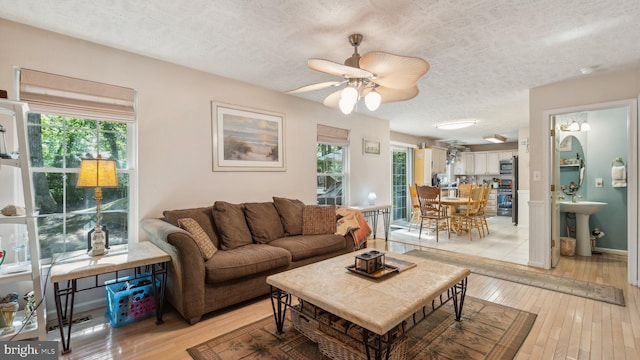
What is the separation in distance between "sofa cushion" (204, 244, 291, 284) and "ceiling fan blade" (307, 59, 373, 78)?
1.72 m

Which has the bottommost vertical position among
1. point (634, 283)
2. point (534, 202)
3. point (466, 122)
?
point (634, 283)

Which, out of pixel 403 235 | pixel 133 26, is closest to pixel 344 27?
pixel 133 26

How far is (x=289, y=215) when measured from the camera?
355 cm

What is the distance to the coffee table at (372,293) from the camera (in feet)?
4.89

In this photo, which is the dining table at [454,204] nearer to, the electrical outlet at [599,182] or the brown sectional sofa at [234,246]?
the electrical outlet at [599,182]

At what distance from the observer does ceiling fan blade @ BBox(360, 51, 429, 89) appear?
Result: 1821 millimetres

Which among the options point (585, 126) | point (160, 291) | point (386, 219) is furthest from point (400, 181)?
point (160, 291)

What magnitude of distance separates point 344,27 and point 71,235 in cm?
300

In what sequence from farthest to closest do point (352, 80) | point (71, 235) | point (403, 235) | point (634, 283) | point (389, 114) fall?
point (403, 235), point (389, 114), point (634, 283), point (71, 235), point (352, 80)

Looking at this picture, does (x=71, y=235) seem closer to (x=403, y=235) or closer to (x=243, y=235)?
(x=243, y=235)

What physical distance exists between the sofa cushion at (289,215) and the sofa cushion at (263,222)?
0.21 ft

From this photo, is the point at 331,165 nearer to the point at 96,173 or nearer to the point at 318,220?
the point at 318,220

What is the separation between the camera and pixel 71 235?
2.57m

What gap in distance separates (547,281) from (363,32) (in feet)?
10.9
